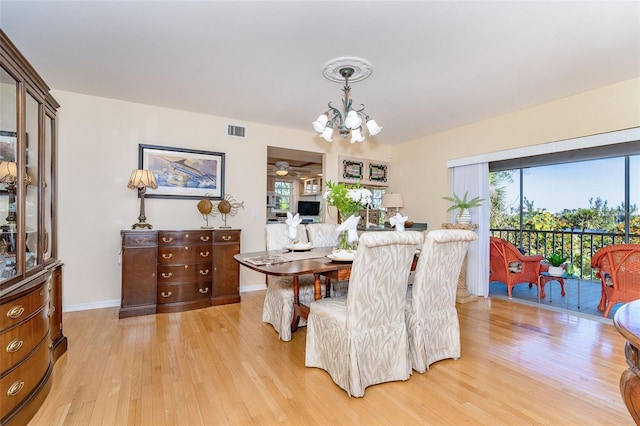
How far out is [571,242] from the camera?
206 inches

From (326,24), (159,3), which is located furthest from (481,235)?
(159,3)

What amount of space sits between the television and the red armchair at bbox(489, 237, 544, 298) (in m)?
4.15

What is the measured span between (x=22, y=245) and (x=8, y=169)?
0.45m

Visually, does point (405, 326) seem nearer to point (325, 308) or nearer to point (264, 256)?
point (325, 308)

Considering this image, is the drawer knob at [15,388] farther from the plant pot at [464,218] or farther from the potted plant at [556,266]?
the potted plant at [556,266]

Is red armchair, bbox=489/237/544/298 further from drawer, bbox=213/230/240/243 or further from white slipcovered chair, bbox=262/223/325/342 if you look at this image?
drawer, bbox=213/230/240/243

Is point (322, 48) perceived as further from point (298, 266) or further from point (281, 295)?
point (281, 295)

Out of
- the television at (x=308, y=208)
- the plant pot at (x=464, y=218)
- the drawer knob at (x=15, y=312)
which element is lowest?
the drawer knob at (x=15, y=312)

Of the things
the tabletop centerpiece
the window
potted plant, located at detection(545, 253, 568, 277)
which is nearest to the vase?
the tabletop centerpiece

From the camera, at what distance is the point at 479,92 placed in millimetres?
3336

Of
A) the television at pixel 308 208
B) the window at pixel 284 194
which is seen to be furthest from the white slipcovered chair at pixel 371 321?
the window at pixel 284 194

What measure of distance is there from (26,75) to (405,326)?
115 inches

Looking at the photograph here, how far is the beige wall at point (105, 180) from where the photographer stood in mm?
3498

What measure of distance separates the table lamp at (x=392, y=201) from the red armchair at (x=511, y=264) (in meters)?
1.47
